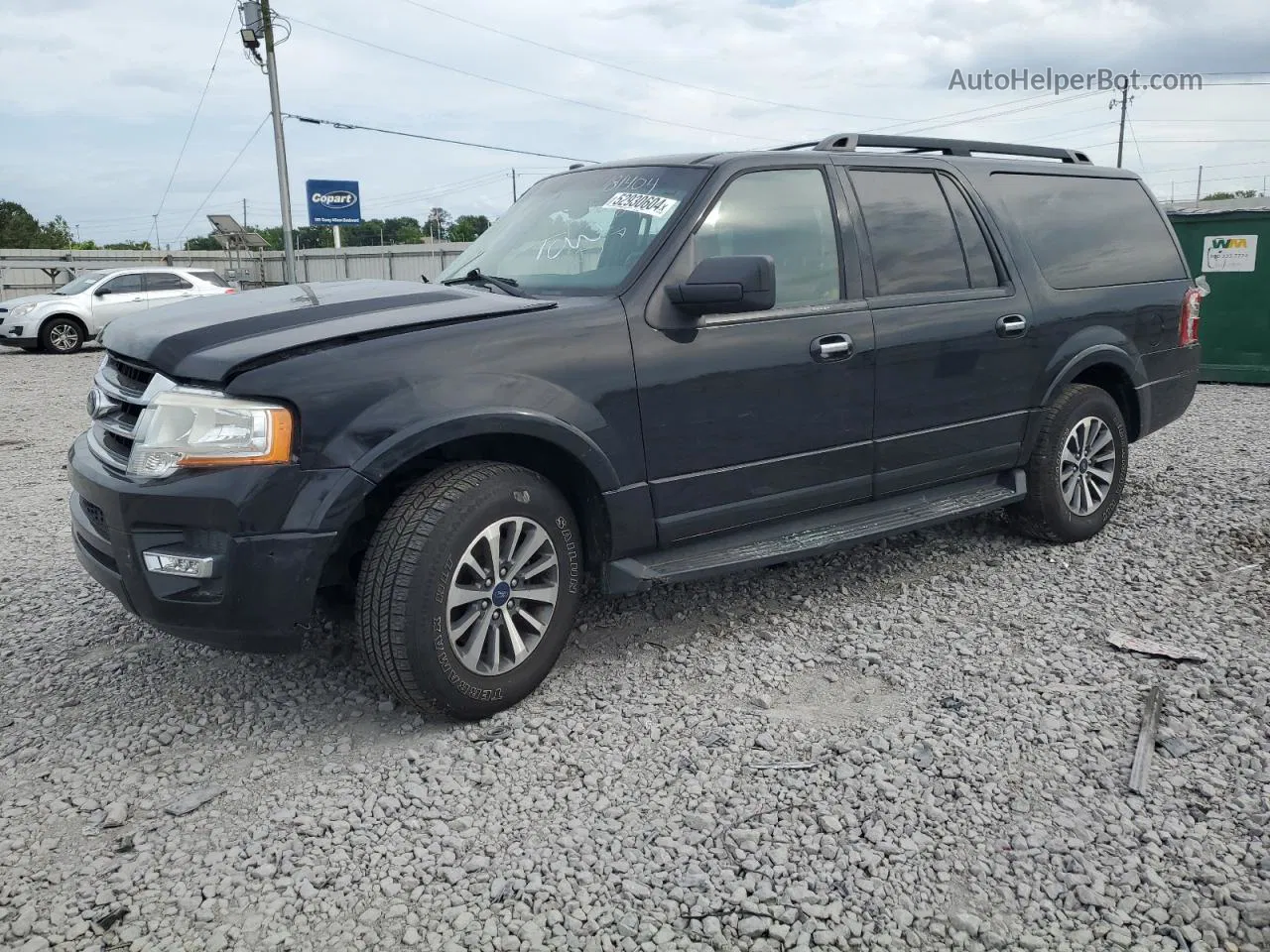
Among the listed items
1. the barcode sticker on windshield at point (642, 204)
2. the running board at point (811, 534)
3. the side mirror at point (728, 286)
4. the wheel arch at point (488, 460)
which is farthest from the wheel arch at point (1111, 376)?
the wheel arch at point (488, 460)

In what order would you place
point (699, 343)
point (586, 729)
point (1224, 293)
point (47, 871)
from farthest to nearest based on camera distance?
1. point (1224, 293)
2. point (699, 343)
3. point (586, 729)
4. point (47, 871)

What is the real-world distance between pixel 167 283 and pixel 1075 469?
60.2ft

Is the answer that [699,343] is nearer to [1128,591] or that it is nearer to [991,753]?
[991,753]

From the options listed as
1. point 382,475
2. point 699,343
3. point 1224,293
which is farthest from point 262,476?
point 1224,293

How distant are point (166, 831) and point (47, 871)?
30cm

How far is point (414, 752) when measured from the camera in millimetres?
3277

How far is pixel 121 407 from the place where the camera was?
11.4 feet

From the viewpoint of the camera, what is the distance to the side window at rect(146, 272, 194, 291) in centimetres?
1938

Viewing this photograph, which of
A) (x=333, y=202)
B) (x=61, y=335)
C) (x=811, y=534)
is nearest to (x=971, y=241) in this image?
(x=811, y=534)

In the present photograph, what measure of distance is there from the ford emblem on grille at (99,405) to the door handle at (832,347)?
2.57 meters

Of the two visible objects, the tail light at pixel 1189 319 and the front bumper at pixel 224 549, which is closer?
the front bumper at pixel 224 549

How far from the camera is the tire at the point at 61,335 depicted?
18344mm

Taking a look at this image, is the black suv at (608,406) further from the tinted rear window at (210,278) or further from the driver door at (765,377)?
the tinted rear window at (210,278)

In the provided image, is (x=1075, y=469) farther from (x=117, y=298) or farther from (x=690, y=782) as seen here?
(x=117, y=298)
